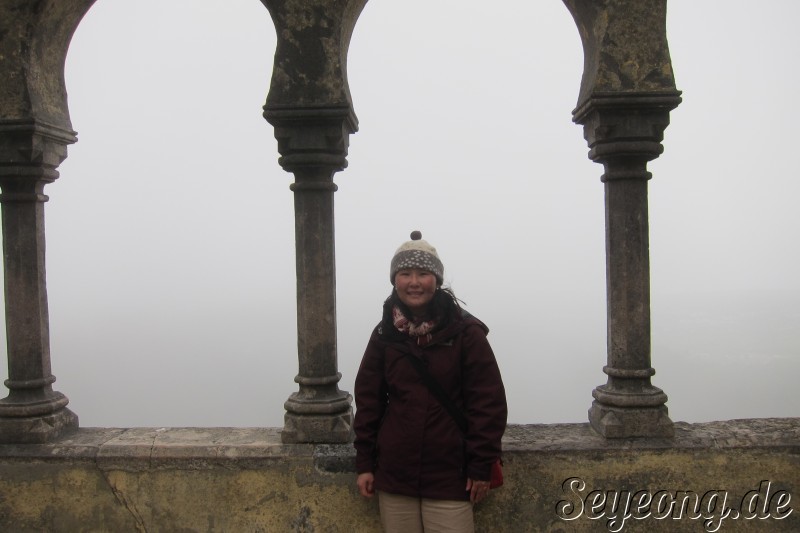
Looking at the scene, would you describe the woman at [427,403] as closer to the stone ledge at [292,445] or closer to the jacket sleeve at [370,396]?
the jacket sleeve at [370,396]

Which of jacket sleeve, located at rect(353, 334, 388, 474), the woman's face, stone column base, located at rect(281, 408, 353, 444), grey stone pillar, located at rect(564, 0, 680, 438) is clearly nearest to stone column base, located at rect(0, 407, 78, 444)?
stone column base, located at rect(281, 408, 353, 444)

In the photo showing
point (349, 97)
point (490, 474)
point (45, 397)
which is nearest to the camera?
point (490, 474)

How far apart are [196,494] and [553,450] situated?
1682 millimetres

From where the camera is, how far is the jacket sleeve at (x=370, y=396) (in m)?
2.80

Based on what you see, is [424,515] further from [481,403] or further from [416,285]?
[416,285]

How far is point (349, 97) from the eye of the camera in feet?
11.2

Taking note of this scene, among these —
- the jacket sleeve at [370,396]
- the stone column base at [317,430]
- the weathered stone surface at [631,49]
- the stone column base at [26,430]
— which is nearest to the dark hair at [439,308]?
the jacket sleeve at [370,396]

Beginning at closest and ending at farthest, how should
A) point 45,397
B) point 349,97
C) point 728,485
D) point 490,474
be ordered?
point 490,474, point 728,485, point 349,97, point 45,397

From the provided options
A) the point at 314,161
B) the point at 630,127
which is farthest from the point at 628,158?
the point at 314,161

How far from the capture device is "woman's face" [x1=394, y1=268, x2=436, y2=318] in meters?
2.71

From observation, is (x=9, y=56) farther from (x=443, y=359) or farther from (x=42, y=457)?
(x=443, y=359)

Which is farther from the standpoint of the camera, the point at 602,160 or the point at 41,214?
the point at 41,214

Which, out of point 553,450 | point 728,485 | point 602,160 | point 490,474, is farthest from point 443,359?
point 728,485

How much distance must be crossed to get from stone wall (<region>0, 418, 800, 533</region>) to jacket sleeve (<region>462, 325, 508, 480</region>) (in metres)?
0.67
